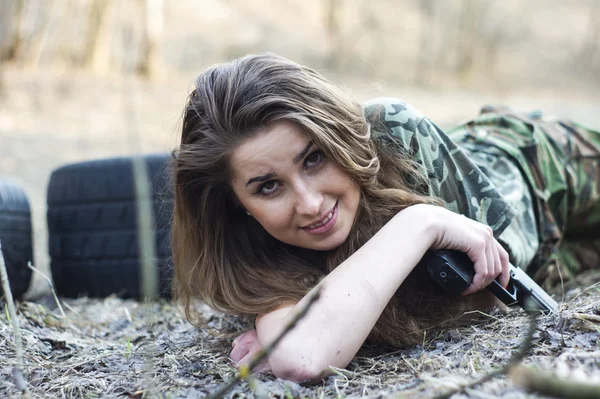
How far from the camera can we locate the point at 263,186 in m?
1.96

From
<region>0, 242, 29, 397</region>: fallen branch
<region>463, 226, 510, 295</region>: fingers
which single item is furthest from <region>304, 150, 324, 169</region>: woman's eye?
<region>0, 242, 29, 397</region>: fallen branch

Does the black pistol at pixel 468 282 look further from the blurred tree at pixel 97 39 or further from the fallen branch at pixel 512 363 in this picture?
the blurred tree at pixel 97 39

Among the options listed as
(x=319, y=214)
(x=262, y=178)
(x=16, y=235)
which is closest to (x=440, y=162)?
(x=319, y=214)

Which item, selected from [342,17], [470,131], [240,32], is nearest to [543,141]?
[470,131]

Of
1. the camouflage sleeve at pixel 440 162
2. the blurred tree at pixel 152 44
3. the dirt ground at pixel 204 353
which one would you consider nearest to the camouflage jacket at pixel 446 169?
the camouflage sleeve at pixel 440 162

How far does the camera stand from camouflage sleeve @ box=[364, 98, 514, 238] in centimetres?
224

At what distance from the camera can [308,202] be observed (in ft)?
6.15

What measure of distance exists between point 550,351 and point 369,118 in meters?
1.00

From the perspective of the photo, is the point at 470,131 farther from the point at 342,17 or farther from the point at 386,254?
the point at 342,17

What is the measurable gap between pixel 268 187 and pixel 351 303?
0.46 meters

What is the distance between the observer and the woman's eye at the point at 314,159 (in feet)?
6.38

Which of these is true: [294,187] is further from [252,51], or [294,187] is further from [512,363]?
[252,51]

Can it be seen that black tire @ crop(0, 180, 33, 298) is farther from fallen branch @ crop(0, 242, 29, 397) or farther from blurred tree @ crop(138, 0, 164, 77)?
blurred tree @ crop(138, 0, 164, 77)

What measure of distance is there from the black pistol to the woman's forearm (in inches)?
3.6
